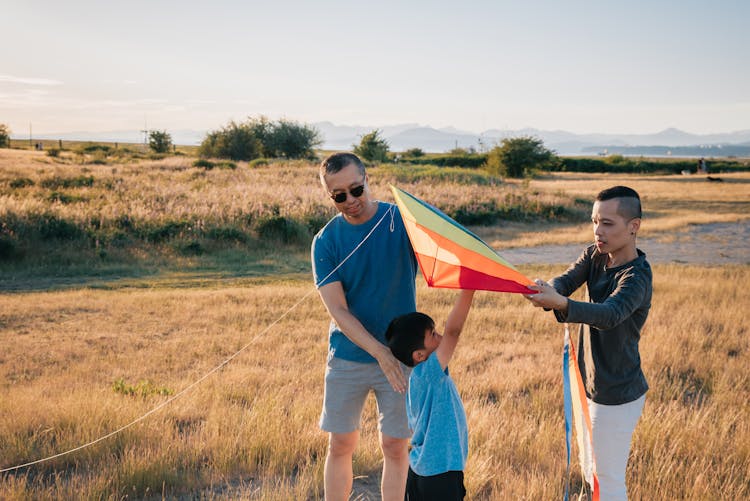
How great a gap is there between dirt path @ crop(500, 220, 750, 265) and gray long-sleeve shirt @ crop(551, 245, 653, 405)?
12.5 m

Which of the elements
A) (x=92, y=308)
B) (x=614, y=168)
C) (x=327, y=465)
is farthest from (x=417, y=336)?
(x=614, y=168)

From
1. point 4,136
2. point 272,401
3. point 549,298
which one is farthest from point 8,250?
point 4,136

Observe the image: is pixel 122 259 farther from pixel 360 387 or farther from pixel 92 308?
pixel 360 387

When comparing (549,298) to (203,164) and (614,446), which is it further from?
(203,164)

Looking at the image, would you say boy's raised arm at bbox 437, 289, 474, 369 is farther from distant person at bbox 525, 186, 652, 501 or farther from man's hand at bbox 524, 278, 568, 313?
distant person at bbox 525, 186, 652, 501

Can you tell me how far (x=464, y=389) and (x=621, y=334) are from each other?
298 centimetres

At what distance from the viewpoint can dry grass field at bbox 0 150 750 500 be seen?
4.02 m

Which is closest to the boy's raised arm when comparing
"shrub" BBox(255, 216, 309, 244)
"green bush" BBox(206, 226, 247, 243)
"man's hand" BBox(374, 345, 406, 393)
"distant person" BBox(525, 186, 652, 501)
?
"man's hand" BBox(374, 345, 406, 393)

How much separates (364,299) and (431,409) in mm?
721

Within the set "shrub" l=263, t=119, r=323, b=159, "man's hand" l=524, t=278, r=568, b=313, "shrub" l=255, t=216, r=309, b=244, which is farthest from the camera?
"shrub" l=263, t=119, r=323, b=159

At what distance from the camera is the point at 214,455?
4281 millimetres

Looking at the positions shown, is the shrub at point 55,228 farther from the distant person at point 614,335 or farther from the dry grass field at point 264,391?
the distant person at point 614,335

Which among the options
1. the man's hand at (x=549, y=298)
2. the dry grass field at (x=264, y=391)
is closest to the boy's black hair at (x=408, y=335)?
the man's hand at (x=549, y=298)

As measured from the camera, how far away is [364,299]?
3203mm
